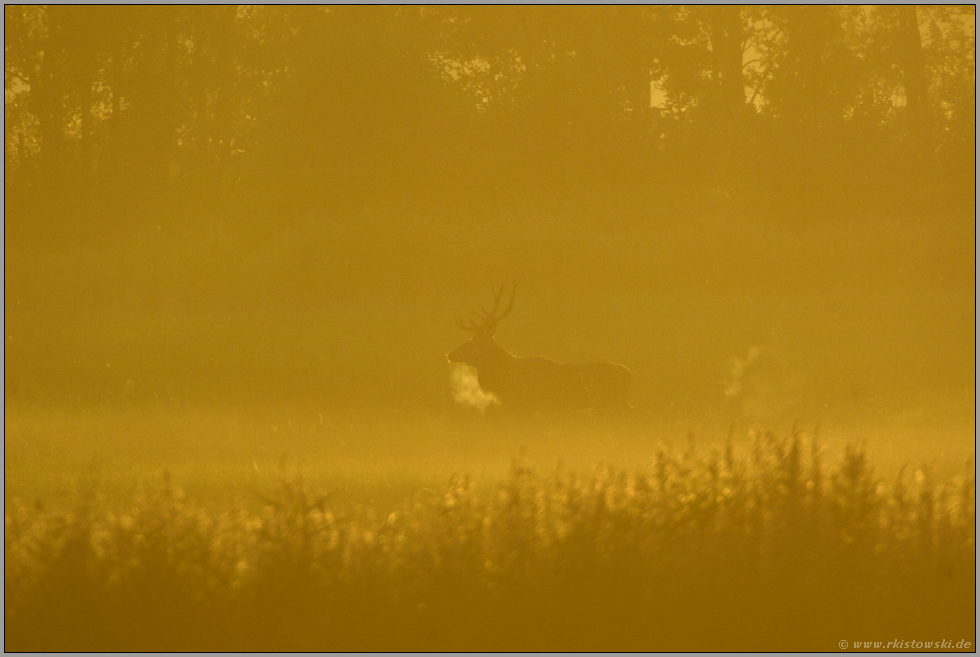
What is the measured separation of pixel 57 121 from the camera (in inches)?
756

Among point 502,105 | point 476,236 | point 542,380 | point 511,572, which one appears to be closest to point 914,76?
point 502,105

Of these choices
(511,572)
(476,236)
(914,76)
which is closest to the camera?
(511,572)

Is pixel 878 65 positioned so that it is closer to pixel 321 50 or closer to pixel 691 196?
pixel 691 196

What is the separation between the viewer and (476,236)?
60.8 feet

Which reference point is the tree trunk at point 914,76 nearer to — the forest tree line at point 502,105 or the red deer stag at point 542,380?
the forest tree line at point 502,105

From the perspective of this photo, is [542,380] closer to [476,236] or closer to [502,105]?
[476,236]

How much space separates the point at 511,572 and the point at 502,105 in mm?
14305

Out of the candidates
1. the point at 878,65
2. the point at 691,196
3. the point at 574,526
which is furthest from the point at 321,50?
the point at 574,526

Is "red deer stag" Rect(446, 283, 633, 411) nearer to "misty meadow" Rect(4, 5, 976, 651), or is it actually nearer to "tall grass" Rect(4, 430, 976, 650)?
"misty meadow" Rect(4, 5, 976, 651)

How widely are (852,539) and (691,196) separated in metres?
14.2

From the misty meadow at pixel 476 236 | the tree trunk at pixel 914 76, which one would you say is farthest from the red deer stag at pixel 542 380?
the tree trunk at pixel 914 76

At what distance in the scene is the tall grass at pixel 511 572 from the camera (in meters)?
5.05

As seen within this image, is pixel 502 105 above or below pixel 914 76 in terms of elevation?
below

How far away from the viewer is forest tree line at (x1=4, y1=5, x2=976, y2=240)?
1855 cm
